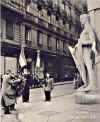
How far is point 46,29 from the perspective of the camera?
31.0 meters

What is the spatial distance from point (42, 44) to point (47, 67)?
3.51 m

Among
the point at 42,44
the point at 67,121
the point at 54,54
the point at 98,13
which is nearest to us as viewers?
the point at 67,121

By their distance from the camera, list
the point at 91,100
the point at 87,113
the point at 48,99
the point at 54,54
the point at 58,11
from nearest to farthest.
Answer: the point at 87,113 → the point at 91,100 → the point at 48,99 → the point at 54,54 → the point at 58,11

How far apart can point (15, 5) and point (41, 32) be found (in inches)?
288

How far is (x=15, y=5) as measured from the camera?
2345cm

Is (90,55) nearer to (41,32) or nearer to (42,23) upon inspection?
(41,32)

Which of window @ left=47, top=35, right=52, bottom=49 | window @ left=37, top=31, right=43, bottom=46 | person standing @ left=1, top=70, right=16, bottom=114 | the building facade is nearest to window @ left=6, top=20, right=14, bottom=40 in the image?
the building facade

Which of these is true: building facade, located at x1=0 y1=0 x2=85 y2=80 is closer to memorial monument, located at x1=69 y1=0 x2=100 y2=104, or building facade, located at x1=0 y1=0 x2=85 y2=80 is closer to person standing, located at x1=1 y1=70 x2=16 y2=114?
memorial monument, located at x1=69 y1=0 x2=100 y2=104

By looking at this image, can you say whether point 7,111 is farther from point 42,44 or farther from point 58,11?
point 58,11

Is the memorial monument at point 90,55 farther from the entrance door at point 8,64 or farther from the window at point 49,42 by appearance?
the window at point 49,42

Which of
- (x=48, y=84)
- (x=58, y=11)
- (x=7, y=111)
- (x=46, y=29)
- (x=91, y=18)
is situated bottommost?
(x=7, y=111)

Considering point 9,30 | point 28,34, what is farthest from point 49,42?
point 9,30

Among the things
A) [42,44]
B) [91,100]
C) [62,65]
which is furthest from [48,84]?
[62,65]

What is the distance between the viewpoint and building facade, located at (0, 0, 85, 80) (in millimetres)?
22062
